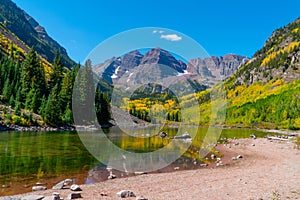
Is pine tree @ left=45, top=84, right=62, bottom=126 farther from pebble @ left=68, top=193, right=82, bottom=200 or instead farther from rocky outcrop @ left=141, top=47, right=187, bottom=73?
pebble @ left=68, top=193, right=82, bottom=200

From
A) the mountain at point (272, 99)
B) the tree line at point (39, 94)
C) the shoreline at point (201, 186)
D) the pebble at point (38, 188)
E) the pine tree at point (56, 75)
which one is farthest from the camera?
the mountain at point (272, 99)

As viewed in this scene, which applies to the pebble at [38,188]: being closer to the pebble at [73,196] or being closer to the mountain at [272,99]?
the pebble at [73,196]

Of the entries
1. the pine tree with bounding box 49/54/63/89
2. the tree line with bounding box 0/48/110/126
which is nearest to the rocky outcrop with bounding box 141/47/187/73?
the tree line with bounding box 0/48/110/126

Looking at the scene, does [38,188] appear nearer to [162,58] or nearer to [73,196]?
[73,196]

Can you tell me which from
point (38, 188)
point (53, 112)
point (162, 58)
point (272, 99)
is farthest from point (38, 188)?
point (272, 99)

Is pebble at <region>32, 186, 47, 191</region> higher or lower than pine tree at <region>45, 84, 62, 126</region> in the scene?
lower

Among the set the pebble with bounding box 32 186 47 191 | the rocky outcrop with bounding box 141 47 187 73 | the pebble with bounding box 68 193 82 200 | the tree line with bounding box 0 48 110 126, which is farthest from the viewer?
the tree line with bounding box 0 48 110 126

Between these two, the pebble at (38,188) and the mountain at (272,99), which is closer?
the pebble at (38,188)

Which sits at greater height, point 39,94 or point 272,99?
point 272,99

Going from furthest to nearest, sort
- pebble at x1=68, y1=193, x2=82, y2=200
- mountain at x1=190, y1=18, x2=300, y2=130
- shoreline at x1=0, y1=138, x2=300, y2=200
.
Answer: mountain at x1=190, y1=18, x2=300, y2=130
shoreline at x1=0, y1=138, x2=300, y2=200
pebble at x1=68, y1=193, x2=82, y2=200

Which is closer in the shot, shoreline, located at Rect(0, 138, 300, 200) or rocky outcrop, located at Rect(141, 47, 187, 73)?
shoreline, located at Rect(0, 138, 300, 200)

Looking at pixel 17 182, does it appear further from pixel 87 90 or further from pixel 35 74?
pixel 35 74

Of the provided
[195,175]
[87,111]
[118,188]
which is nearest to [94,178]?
[118,188]

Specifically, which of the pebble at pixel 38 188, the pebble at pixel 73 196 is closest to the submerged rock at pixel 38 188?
the pebble at pixel 38 188
